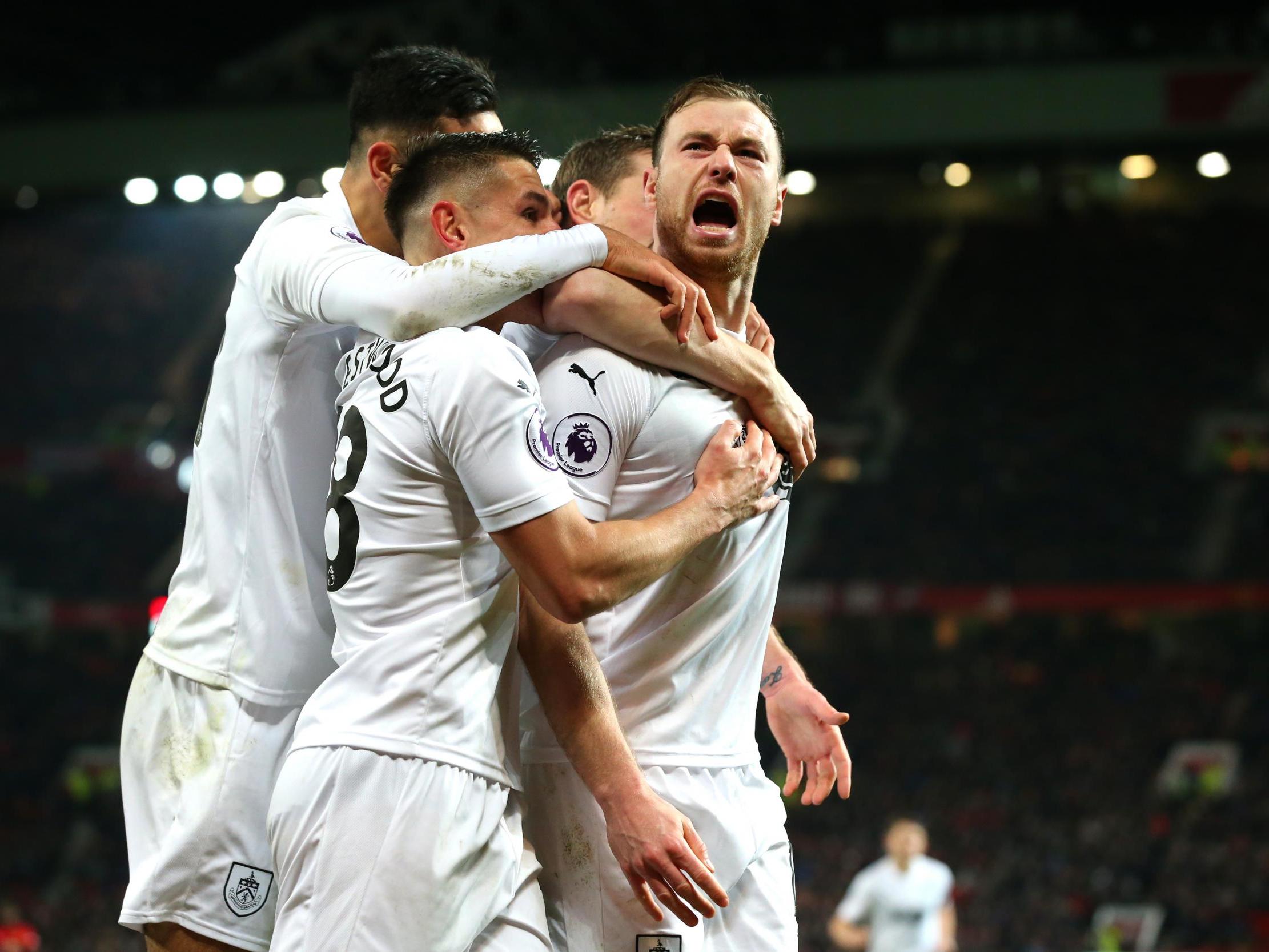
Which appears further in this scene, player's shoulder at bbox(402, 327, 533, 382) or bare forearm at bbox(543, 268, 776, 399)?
bare forearm at bbox(543, 268, 776, 399)

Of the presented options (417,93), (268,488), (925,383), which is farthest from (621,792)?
(925,383)

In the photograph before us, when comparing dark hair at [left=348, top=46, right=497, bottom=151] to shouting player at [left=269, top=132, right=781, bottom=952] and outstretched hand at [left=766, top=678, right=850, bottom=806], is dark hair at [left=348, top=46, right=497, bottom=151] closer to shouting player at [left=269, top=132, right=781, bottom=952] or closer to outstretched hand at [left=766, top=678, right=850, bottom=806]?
shouting player at [left=269, top=132, right=781, bottom=952]

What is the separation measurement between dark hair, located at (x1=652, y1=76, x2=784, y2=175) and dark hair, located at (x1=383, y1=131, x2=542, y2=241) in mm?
441

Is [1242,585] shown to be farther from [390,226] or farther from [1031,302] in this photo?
[390,226]

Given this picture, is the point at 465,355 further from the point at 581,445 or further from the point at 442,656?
the point at 442,656

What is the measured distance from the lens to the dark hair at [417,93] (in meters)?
3.85

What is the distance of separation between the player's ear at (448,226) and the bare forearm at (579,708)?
0.80 meters

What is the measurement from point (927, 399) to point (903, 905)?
61.7 ft

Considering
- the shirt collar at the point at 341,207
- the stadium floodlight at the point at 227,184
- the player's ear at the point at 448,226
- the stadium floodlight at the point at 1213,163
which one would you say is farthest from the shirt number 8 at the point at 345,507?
the stadium floodlight at the point at 1213,163

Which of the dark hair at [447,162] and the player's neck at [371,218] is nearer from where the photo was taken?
the dark hair at [447,162]

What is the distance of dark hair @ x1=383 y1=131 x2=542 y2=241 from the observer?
3.24 m

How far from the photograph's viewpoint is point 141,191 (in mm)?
26609

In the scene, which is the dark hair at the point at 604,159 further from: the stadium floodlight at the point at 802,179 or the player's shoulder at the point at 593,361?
the stadium floodlight at the point at 802,179

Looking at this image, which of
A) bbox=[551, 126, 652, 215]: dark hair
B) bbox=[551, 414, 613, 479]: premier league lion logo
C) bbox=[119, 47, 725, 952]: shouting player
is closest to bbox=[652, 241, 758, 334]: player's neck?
bbox=[119, 47, 725, 952]: shouting player
